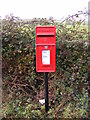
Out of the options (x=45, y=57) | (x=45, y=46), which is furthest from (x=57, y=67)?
(x=45, y=46)

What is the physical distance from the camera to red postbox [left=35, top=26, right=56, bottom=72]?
3.12 metres

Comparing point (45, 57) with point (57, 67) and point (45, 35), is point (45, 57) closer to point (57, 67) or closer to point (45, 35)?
point (45, 35)

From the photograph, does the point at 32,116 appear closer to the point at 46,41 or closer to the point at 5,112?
the point at 5,112

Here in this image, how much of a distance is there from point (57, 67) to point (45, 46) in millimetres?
844

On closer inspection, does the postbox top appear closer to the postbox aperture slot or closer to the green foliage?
the postbox aperture slot

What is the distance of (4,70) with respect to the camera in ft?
13.2

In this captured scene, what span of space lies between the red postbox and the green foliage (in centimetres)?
62

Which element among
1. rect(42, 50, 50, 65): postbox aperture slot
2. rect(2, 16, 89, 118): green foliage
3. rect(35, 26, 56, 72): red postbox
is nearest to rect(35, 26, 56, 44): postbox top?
rect(35, 26, 56, 72): red postbox

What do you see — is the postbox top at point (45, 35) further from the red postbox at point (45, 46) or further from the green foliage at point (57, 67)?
the green foliage at point (57, 67)

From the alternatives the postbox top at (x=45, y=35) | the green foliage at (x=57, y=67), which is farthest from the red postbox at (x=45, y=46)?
the green foliage at (x=57, y=67)

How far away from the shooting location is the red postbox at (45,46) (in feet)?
10.2

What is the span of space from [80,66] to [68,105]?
0.83 m

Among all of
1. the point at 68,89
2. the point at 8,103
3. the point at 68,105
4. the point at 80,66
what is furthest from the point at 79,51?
the point at 8,103

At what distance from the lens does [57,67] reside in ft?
12.6
